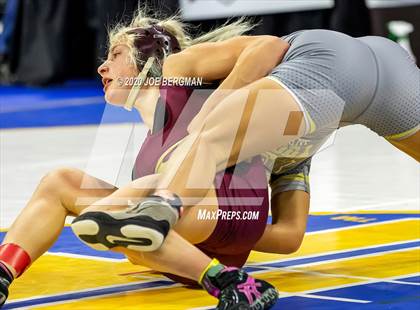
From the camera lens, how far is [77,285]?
12.5ft

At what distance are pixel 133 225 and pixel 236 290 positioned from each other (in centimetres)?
35

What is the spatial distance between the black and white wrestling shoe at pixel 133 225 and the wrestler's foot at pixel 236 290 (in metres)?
0.20

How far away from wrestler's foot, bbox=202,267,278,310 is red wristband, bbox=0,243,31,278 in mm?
672

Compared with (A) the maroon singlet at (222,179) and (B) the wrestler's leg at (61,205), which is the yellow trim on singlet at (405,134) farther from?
(B) the wrestler's leg at (61,205)

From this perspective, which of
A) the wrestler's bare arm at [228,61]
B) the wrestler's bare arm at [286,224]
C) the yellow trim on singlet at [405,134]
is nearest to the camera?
the wrestler's bare arm at [228,61]

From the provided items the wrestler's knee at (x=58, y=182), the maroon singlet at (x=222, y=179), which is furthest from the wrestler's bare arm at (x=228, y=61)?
the wrestler's knee at (x=58, y=182)

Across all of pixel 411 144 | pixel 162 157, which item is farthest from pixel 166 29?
pixel 411 144

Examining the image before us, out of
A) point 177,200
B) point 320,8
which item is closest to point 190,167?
point 177,200

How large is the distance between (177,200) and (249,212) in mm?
358

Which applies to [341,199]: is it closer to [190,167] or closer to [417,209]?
[417,209]

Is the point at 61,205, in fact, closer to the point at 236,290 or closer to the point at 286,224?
the point at 236,290

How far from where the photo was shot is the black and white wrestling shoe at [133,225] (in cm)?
310

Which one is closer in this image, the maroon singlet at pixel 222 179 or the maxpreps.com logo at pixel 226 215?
the maxpreps.com logo at pixel 226 215

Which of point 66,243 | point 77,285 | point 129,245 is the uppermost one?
point 129,245
